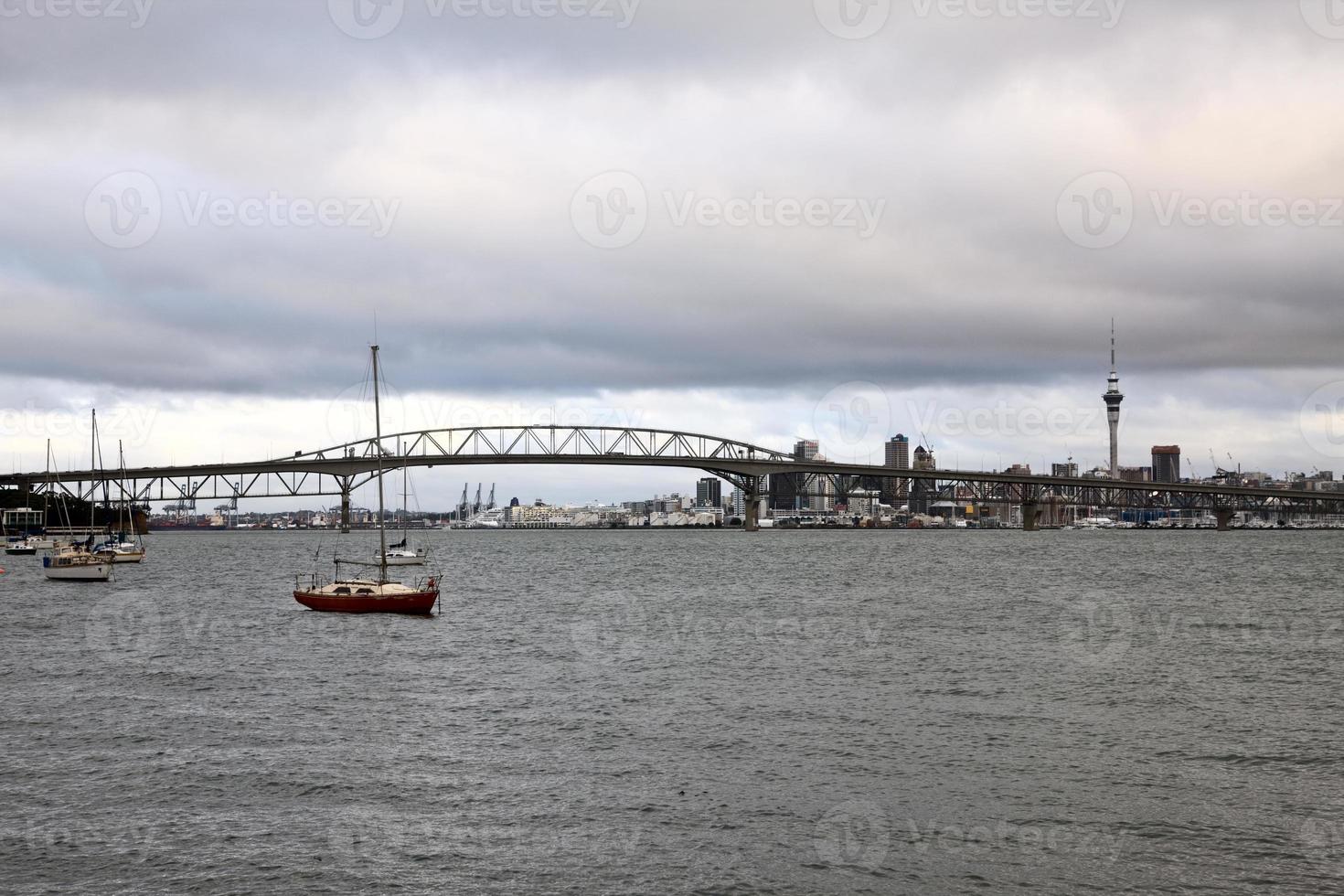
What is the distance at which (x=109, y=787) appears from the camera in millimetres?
24766

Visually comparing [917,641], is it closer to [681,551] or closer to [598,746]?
[598,746]

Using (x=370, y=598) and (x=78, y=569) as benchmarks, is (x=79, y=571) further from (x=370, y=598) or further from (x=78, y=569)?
(x=370, y=598)

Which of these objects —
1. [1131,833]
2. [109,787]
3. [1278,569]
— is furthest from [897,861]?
[1278,569]

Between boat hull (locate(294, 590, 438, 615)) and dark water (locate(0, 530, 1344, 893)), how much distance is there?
8.09ft

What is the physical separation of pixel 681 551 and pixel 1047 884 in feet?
475

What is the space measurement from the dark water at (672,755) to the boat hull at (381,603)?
2.47 meters

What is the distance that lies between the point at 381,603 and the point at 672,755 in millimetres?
36204

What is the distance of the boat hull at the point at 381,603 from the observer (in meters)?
60.9

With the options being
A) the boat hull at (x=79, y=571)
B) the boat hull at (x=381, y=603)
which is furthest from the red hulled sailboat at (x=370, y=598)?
the boat hull at (x=79, y=571)

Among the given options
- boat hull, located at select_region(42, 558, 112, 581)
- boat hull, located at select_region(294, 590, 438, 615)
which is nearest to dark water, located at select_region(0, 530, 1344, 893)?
boat hull, located at select_region(294, 590, 438, 615)

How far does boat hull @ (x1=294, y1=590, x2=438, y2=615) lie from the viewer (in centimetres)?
6094

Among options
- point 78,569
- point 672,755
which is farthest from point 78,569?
point 672,755

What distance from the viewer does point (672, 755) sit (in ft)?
91.6

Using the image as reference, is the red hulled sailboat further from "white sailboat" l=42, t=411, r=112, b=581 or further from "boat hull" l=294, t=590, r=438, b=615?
"white sailboat" l=42, t=411, r=112, b=581
